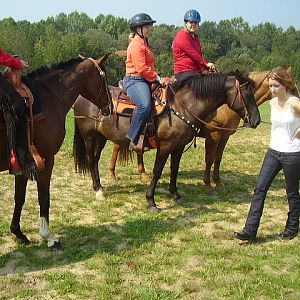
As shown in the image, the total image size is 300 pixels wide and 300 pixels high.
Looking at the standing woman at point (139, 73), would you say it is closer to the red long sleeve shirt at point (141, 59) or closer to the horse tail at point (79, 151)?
the red long sleeve shirt at point (141, 59)

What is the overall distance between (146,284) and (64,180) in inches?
187

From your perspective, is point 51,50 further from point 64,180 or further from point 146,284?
point 146,284

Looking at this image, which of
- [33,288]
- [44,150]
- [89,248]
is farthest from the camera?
[89,248]

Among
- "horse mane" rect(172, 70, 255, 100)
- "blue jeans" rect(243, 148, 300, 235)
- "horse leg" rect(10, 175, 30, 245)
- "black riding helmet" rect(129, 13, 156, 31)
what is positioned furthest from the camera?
"horse mane" rect(172, 70, 255, 100)

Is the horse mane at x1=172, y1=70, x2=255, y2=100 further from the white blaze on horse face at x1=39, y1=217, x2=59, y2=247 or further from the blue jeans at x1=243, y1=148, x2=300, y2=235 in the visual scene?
the white blaze on horse face at x1=39, y1=217, x2=59, y2=247

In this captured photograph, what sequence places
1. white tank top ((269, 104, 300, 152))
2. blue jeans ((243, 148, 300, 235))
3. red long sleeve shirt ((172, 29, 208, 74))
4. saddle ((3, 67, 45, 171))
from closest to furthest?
saddle ((3, 67, 45, 171)) < white tank top ((269, 104, 300, 152)) < blue jeans ((243, 148, 300, 235)) < red long sleeve shirt ((172, 29, 208, 74))

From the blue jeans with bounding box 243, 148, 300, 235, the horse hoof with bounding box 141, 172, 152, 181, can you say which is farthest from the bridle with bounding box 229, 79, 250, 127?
the horse hoof with bounding box 141, 172, 152, 181

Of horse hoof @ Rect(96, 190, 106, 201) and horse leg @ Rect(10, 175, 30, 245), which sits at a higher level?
horse leg @ Rect(10, 175, 30, 245)

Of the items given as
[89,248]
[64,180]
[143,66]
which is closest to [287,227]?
[89,248]

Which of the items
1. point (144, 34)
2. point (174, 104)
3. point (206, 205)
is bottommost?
point (206, 205)

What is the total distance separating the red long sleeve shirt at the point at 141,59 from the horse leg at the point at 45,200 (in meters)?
2.22

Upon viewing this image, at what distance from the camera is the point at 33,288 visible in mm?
4312

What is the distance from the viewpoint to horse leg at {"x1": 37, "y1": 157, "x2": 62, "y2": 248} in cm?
507

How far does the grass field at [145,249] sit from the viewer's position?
14.1ft
